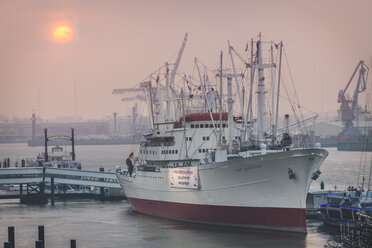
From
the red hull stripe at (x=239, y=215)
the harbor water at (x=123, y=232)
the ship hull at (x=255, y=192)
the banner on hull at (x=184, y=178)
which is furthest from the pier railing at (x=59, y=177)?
the ship hull at (x=255, y=192)

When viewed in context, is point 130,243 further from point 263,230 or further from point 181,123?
point 181,123

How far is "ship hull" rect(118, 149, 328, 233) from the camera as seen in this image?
4953cm

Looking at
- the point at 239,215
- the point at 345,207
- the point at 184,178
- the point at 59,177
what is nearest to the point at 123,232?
the point at 184,178

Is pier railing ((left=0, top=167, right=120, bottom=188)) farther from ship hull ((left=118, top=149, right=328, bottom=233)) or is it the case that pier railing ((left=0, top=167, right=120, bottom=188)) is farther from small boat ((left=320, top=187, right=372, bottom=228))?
small boat ((left=320, top=187, right=372, bottom=228))

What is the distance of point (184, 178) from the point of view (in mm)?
55656

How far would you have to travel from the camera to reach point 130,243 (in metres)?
49.3

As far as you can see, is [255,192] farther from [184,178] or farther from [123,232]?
[123,232]

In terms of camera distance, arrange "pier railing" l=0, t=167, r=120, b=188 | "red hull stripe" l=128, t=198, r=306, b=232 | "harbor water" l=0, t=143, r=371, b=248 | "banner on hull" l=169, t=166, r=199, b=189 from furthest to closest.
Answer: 1. "pier railing" l=0, t=167, r=120, b=188
2. "banner on hull" l=169, t=166, r=199, b=189
3. "red hull stripe" l=128, t=198, r=306, b=232
4. "harbor water" l=0, t=143, r=371, b=248

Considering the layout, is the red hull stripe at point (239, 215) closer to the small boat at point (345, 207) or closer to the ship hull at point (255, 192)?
the ship hull at point (255, 192)

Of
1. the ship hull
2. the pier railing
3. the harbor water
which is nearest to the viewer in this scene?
the harbor water

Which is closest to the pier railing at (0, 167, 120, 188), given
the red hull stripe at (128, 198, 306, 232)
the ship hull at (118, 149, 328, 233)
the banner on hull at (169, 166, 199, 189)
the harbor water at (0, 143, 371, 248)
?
the harbor water at (0, 143, 371, 248)

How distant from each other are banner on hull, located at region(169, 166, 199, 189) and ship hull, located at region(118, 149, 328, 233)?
0.36m

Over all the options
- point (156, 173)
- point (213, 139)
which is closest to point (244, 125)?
point (213, 139)

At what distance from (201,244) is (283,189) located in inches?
255
